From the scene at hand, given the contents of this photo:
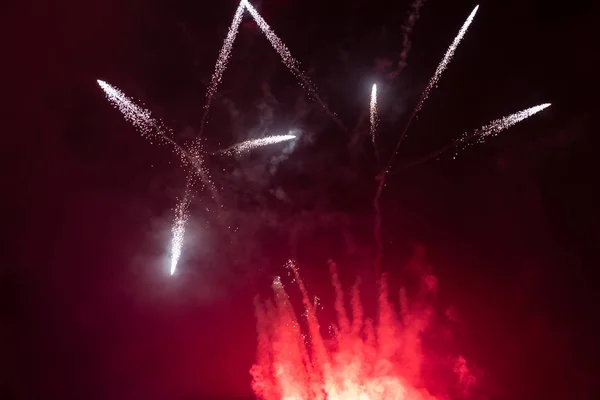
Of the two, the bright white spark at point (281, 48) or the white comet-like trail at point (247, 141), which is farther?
the white comet-like trail at point (247, 141)

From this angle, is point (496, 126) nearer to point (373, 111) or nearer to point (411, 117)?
point (411, 117)

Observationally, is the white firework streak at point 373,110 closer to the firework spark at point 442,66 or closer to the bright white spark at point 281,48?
the firework spark at point 442,66

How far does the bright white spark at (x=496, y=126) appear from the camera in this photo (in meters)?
11.2

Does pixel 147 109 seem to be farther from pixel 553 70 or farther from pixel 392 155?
pixel 553 70

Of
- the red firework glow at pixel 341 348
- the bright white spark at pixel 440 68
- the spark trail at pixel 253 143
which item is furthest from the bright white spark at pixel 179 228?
the bright white spark at pixel 440 68

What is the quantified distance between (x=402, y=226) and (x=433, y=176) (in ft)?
4.33

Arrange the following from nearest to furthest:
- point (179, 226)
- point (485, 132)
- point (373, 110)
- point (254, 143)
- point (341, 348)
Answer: point (373, 110) → point (254, 143) → point (485, 132) → point (179, 226) → point (341, 348)

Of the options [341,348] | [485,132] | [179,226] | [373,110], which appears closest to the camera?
[373,110]

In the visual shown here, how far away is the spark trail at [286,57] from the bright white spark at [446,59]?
1.92 meters

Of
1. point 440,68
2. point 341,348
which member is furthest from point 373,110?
point 341,348

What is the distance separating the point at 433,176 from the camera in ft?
37.7

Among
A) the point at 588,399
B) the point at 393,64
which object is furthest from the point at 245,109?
the point at 588,399

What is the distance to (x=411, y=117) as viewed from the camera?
11.1 metres

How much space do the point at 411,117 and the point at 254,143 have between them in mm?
3428
